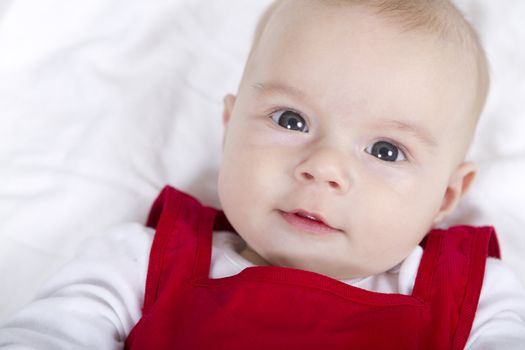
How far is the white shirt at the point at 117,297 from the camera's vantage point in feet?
3.77

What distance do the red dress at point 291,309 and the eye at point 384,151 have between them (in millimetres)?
211

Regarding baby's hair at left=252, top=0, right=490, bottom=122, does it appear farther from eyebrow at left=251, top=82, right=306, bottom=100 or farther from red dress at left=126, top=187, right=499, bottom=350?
red dress at left=126, top=187, right=499, bottom=350

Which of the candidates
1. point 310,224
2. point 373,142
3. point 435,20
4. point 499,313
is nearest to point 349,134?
point 373,142

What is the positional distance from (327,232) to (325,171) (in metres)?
0.11

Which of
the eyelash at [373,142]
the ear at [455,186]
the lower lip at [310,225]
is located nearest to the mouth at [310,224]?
the lower lip at [310,225]

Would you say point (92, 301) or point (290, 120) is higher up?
point (290, 120)

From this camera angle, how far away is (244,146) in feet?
4.14

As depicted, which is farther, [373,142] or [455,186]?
[455,186]

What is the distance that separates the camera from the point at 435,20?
1.27 m

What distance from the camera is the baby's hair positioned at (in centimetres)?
124

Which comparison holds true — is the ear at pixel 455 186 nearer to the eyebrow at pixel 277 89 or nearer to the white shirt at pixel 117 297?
the white shirt at pixel 117 297

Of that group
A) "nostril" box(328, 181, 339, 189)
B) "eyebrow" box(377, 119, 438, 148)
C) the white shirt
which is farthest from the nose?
the white shirt

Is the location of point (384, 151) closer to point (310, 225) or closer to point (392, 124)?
point (392, 124)

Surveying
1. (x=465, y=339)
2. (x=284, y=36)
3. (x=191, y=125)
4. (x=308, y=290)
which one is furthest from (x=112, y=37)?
(x=465, y=339)
